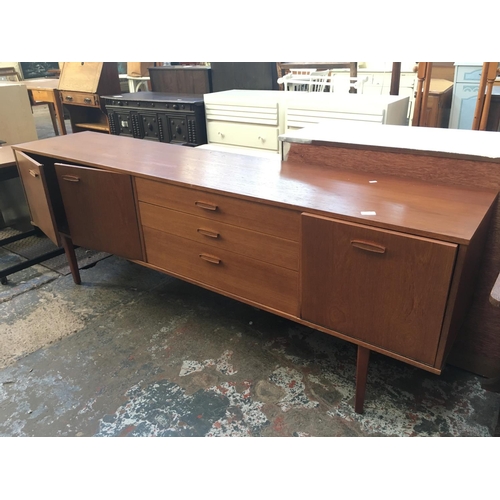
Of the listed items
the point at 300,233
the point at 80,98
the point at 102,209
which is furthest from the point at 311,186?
the point at 80,98

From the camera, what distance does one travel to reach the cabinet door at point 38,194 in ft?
6.48

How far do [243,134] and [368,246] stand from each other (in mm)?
2066

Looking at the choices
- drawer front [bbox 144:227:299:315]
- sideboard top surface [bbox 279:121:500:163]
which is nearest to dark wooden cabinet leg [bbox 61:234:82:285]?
drawer front [bbox 144:227:299:315]

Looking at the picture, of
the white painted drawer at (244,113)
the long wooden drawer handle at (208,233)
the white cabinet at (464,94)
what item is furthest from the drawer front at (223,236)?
the white cabinet at (464,94)

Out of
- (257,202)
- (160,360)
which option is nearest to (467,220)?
(257,202)

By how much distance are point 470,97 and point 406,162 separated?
8.39 feet

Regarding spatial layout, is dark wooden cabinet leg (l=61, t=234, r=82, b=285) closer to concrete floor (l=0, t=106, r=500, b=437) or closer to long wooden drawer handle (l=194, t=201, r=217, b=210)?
concrete floor (l=0, t=106, r=500, b=437)

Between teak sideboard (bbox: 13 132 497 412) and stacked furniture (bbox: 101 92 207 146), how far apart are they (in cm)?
123

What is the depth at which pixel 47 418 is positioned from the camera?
1.49m

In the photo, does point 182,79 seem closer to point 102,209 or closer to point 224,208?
point 102,209

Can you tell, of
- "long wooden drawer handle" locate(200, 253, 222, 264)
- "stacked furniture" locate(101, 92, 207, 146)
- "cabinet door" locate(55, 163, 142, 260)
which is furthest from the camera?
"stacked furniture" locate(101, 92, 207, 146)

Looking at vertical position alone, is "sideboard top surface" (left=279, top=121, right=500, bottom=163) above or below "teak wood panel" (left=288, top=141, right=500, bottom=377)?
above

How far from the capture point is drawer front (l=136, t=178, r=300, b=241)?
1.36 meters

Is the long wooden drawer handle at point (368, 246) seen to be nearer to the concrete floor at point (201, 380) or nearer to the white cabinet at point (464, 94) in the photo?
the concrete floor at point (201, 380)
